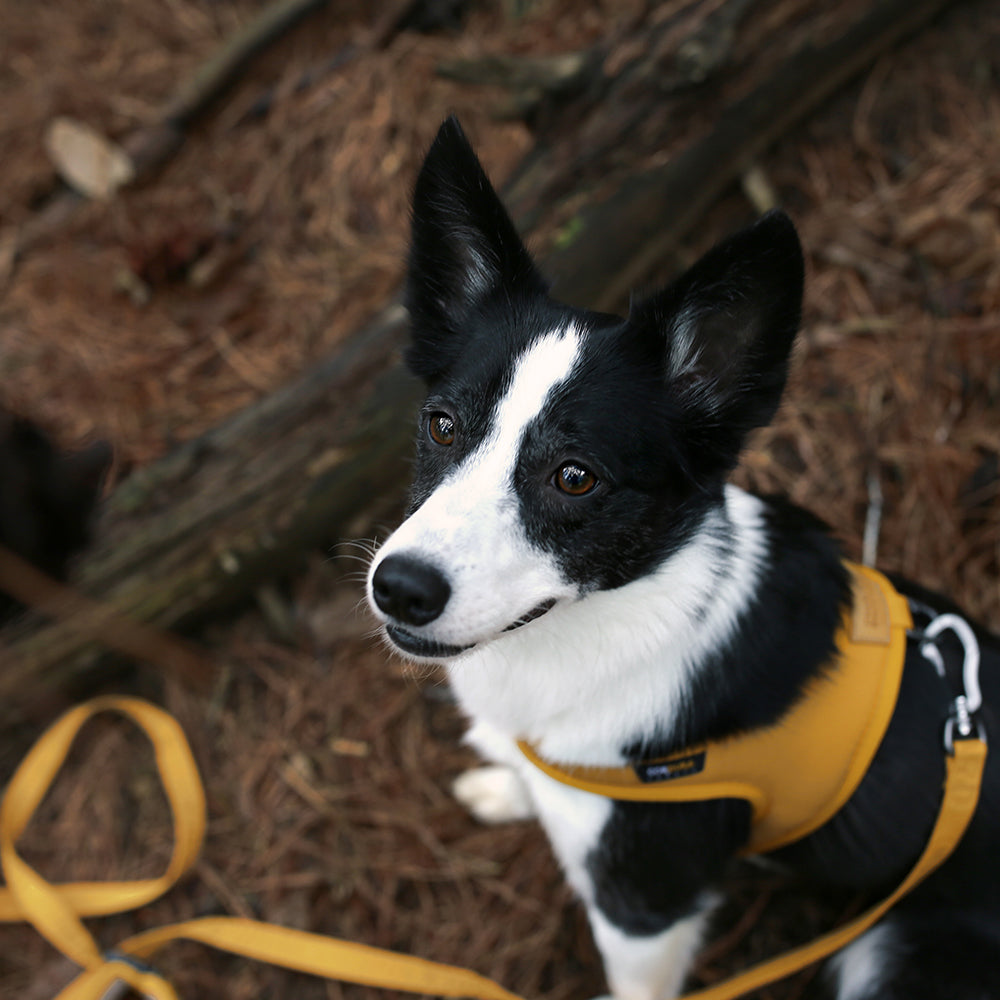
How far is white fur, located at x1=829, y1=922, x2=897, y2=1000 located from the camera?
1.94m

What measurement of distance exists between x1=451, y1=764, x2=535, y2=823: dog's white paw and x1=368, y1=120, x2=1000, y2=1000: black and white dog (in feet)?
2.14

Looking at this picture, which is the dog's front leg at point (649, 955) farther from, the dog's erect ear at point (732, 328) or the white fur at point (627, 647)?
the dog's erect ear at point (732, 328)

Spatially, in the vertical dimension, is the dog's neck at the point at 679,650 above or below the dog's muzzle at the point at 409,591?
below

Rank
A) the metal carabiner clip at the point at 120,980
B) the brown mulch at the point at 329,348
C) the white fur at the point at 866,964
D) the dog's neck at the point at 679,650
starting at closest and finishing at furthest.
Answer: the dog's neck at the point at 679,650
the white fur at the point at 866,964
the metal carabiner clip at the point at 120,980
the brown mulch at the point at 329,348

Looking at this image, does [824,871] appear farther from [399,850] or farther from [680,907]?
[399,850]

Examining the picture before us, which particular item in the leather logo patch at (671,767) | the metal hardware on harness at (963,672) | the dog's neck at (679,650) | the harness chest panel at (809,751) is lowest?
the metal hardware on harness at (963,672)

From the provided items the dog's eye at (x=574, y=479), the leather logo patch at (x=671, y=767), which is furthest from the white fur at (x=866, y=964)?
the dog's eye at (x=574, y=479)

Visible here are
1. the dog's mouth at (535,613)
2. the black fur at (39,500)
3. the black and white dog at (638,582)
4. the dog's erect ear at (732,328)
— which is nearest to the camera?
the dog's erect ear at (732,328)

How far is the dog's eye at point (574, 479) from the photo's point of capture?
1.67 m

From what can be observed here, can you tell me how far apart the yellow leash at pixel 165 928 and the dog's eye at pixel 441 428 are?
61.8 inches

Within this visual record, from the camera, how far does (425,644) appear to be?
5.39 ft

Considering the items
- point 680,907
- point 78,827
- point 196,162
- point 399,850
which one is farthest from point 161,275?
point 680,907

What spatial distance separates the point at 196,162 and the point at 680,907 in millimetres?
4333

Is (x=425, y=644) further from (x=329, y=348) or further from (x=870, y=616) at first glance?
(x=329, y=348)
